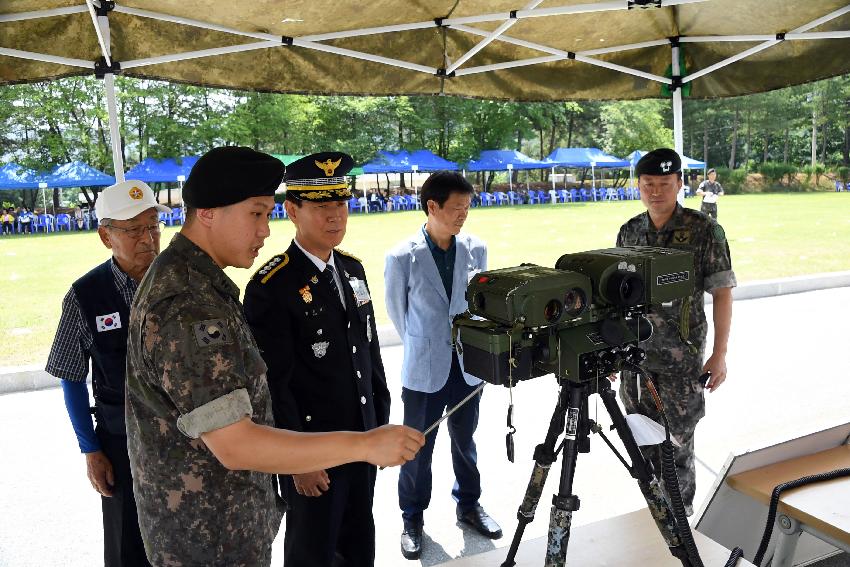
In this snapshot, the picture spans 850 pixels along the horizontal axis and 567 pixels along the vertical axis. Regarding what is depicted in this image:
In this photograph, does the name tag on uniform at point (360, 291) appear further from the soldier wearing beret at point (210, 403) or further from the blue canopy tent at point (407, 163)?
the blue canopy tent at point (407, 163)

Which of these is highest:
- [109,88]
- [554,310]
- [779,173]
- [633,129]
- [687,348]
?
[633,129]

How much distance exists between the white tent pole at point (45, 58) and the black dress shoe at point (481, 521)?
2837 mm

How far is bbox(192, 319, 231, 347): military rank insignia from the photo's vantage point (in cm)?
121

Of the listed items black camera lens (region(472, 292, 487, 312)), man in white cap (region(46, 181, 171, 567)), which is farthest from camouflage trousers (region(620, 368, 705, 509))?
man in white cap (region(46, 181, 171, 567))

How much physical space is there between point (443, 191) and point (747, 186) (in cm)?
4747

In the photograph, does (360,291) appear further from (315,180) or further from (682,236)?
(682,236)

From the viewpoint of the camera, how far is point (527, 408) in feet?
16.3

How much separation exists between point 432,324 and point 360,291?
0.74m

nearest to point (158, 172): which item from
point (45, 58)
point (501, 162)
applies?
point (501, 162)

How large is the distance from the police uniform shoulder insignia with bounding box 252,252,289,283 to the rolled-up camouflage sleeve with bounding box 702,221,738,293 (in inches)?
72.8

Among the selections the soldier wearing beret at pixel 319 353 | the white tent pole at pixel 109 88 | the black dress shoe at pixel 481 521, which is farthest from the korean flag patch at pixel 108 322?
the black dress shoe at pixel 481 521

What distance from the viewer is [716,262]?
2.89 m

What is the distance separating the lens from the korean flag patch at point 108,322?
7.06 feet

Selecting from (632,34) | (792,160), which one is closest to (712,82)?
(632,34)
